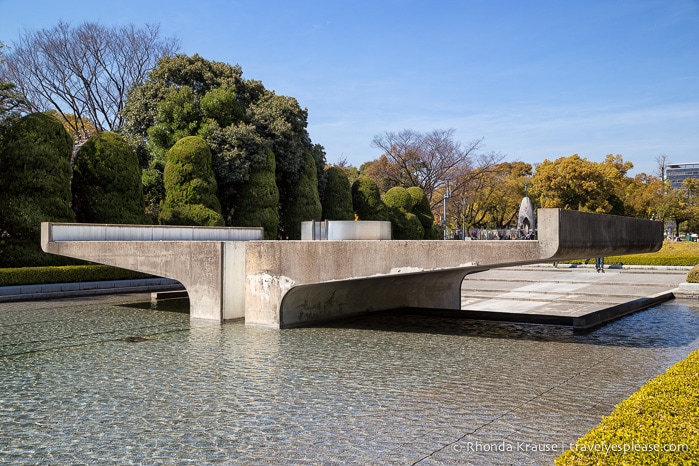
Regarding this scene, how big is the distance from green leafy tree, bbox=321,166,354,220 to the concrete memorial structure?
671 inches

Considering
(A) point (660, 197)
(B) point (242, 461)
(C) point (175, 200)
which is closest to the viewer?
(B) point (242, 461)

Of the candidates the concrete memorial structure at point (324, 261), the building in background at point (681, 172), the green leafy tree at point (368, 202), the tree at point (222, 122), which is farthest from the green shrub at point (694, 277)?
the building in background at point (681, 172)

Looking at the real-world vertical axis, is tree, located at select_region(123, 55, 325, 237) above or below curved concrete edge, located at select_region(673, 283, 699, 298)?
above

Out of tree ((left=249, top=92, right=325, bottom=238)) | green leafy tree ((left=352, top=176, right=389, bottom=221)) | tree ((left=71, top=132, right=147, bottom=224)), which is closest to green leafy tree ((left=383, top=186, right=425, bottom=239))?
green leafy tree ((left=352, top=176, right=389, bottom=221))

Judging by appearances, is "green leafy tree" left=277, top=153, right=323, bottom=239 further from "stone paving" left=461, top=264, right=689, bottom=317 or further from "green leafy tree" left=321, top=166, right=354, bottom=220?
"stone paving" left=461, top=264, right=689, bottom=317

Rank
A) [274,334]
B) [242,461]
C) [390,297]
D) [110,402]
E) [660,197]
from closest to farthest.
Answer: [242,461], [110,402], [274,334], [390,297], [660,197]

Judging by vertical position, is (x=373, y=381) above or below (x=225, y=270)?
below

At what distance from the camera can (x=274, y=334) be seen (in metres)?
10.3

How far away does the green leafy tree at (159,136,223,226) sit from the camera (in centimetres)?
2378

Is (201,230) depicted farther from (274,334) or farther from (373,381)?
(373,381)

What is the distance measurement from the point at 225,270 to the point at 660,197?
163 feet

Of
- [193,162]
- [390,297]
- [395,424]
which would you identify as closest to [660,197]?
[193,162]

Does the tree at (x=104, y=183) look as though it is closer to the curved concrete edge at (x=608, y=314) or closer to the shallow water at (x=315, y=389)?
the shallow water at (x=315, y=389)

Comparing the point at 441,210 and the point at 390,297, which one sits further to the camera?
the point at 441,210
